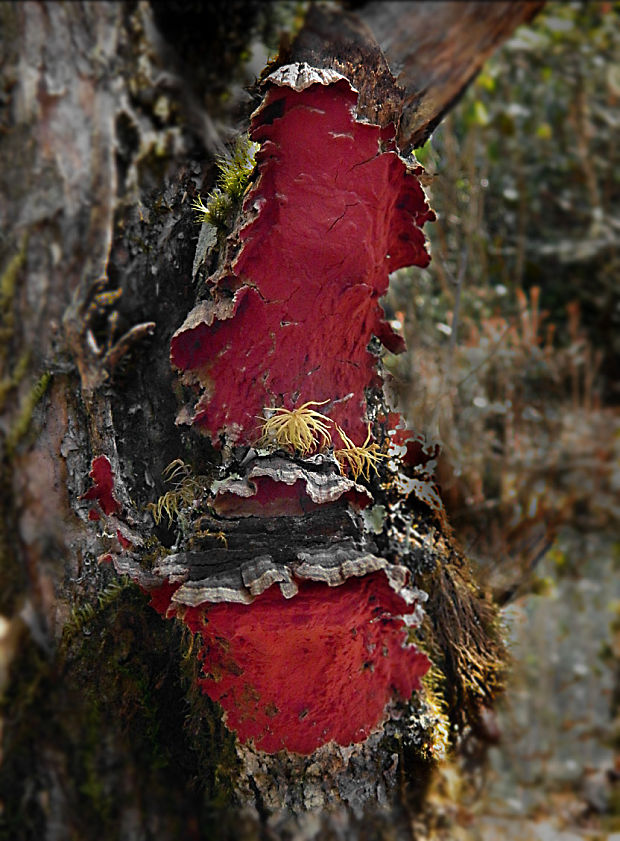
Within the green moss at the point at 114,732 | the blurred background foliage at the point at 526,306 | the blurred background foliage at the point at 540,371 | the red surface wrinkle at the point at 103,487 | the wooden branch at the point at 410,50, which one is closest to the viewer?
the wooden branch at the point at 410,50

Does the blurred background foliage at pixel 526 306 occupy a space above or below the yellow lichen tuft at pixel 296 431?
above

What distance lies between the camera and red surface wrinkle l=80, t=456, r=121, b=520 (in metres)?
→ 0.98

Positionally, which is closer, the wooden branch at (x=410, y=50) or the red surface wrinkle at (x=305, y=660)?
the wooden branch at (x=410, y=50)

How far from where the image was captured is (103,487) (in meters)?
0.99

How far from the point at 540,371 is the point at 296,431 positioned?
1844 mm

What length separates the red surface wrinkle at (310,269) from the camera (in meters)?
0.84

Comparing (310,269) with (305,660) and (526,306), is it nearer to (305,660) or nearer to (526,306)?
(305,660)

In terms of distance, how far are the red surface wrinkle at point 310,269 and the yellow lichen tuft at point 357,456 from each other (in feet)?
0.09

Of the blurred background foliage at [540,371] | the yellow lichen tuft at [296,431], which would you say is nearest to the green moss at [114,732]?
the yellow lichen tuft at [296,431]

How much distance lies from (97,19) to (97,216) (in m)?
0.17

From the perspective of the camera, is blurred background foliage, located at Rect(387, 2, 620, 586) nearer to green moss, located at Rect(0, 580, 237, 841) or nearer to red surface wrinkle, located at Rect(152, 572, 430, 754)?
red surface wrinkle, located at Rect(152, 572, 430, 754)

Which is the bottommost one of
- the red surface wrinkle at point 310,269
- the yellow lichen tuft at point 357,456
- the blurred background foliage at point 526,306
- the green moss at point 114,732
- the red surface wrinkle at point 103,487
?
the green moss at point 114,732

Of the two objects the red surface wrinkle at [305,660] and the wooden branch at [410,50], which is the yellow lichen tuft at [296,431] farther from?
the wooden branch at [410,50]

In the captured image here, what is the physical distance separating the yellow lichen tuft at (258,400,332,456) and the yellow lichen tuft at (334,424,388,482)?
0.04 metres
